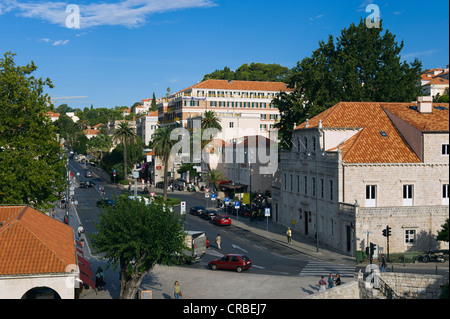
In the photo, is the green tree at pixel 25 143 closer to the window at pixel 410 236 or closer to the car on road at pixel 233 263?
the car on road at pixel 233 263

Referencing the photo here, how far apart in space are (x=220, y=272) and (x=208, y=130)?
67.3 meters

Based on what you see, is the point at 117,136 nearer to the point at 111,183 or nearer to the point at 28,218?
the point at 111,183

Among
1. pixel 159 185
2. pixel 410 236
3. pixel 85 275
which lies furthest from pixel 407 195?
pixel 159 185

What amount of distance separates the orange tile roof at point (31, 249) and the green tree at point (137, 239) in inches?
99.3

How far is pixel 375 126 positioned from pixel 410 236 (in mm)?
11636

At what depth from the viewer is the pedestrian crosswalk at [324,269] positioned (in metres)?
38.2

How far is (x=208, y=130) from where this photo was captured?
10588cm

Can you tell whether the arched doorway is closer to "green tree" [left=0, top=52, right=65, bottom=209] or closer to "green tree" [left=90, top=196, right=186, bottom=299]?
"green tree" [left=90, top=196, right=186, bottom=299]

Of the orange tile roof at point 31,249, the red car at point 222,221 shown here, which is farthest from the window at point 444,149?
the orange tile roof at point 31,249

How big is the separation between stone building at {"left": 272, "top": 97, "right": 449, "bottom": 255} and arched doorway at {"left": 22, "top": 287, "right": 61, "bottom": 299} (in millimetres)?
24453

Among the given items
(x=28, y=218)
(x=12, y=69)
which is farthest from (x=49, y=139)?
(x=28, y=218)

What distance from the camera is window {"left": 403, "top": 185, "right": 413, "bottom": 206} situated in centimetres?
4709
